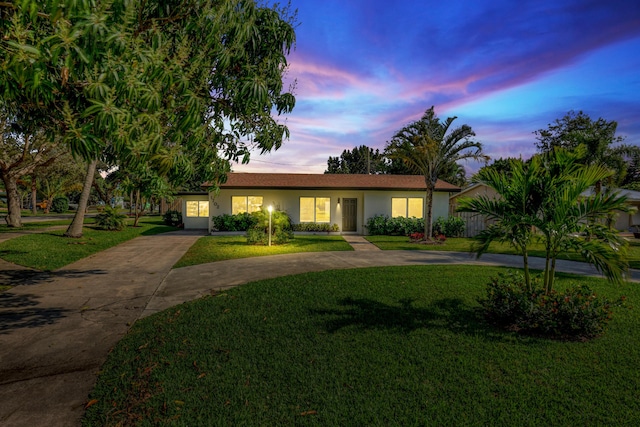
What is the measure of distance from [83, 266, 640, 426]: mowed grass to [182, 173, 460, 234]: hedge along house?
598 inches

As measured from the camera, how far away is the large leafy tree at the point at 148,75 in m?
2.73

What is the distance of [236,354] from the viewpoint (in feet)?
13.7

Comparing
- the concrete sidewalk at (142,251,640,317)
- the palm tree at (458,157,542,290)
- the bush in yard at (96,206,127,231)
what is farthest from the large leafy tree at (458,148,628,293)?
the bush in yard at (96,206,127,231)

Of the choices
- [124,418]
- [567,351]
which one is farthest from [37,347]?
[567,351]

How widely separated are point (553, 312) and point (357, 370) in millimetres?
3130

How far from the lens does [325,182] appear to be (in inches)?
856

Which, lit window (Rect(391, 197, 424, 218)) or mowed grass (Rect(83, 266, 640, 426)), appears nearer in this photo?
mowed grass (Rect(83, 266, 640, 426))

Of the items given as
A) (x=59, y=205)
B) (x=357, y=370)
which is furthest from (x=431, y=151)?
(x=59, y=205)

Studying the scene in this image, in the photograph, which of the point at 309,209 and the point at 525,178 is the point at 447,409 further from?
the point at 309,209

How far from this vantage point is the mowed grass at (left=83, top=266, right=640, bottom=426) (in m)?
Answer: 3.03

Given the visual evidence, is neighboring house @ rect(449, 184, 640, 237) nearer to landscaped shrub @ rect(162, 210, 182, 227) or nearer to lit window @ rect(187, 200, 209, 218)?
lit window @ rect(187, 200, 209, 218)

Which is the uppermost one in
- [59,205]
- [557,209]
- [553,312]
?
[557,209]

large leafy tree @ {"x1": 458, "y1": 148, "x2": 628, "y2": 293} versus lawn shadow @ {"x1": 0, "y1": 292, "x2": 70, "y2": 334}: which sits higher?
large leafy tree @ {"x1": 458, "y1": 148, "x2": 628, "y2": 293}

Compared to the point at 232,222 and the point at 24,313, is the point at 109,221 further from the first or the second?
the point at 24,313
